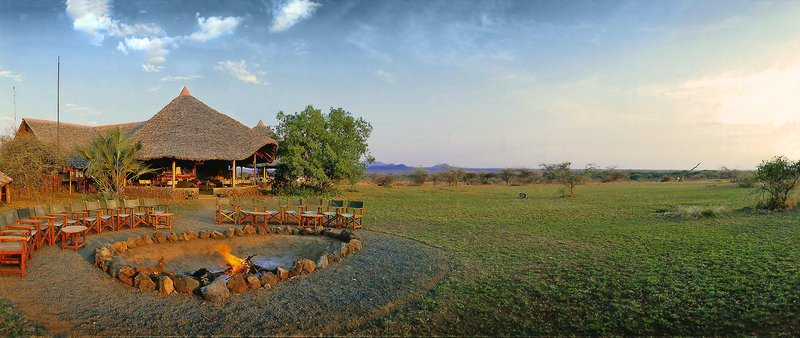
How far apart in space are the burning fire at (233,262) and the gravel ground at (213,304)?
1.61 meters

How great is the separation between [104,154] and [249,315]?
16.3 metres

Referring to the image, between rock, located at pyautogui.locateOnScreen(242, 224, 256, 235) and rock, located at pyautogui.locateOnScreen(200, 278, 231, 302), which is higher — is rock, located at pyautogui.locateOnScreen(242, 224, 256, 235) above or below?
above

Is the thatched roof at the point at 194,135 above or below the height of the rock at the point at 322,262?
above

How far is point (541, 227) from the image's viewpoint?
11.1 meters

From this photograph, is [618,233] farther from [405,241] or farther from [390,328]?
[390,328]

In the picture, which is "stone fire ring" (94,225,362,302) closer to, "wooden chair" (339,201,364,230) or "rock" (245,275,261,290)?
"rock" (245,275,261,290)

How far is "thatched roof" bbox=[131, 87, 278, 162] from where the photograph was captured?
737 inches

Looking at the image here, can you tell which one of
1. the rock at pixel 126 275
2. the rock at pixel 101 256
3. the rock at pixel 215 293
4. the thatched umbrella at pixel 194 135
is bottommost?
the rock at pixel 215 293

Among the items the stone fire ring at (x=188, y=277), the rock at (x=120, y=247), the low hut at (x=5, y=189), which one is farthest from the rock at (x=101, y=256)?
the low hut at (x=5, y=189)

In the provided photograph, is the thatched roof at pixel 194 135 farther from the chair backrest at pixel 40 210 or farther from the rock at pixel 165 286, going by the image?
the rock at pixel 165 286

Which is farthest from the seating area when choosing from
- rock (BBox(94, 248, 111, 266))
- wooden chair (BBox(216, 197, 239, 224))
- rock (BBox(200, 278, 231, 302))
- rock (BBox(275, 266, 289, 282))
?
rock (BBox(275, 266, 289, 282))

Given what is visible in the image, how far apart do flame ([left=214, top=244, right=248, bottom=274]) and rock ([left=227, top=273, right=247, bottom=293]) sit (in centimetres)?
158

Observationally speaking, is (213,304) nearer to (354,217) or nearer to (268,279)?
(268,279)

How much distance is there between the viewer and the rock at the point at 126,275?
17.7 feet
